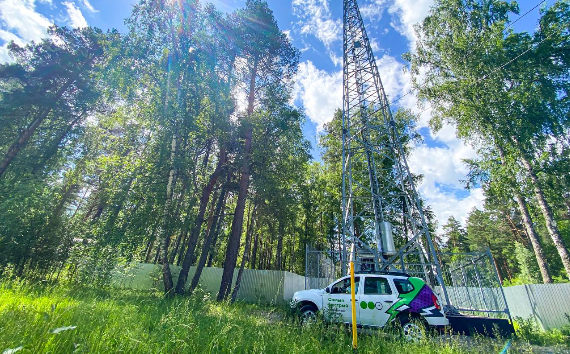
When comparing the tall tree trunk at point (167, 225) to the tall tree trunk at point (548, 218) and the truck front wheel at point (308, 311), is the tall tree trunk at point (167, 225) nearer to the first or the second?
the truck front wheel at point (308, 311)

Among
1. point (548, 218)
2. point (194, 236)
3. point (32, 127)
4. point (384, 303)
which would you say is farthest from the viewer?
point (32, 127)

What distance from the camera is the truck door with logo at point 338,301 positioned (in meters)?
5.97

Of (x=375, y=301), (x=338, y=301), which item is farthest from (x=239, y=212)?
(x=375, y=301)

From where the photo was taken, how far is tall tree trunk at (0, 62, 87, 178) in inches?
516

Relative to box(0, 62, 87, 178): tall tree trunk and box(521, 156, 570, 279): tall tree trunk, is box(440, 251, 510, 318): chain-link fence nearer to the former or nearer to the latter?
box(521, 156, 570, 279): tall tree trunk

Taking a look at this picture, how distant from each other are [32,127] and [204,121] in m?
11.5

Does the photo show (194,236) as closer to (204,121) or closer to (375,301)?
(204,121)

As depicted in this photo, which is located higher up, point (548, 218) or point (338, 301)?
point (548, 218)

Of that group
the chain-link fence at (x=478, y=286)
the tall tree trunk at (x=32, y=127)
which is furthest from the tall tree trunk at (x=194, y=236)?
the tall tree trunk at (x=32, y=127)

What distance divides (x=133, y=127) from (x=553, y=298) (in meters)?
18.2

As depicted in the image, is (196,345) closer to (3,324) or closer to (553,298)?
(3,324)

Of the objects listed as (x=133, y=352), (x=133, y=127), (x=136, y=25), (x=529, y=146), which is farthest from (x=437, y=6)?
(x=133, y=352)

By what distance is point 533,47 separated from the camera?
10.2 m

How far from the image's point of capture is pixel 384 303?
5828 mm
